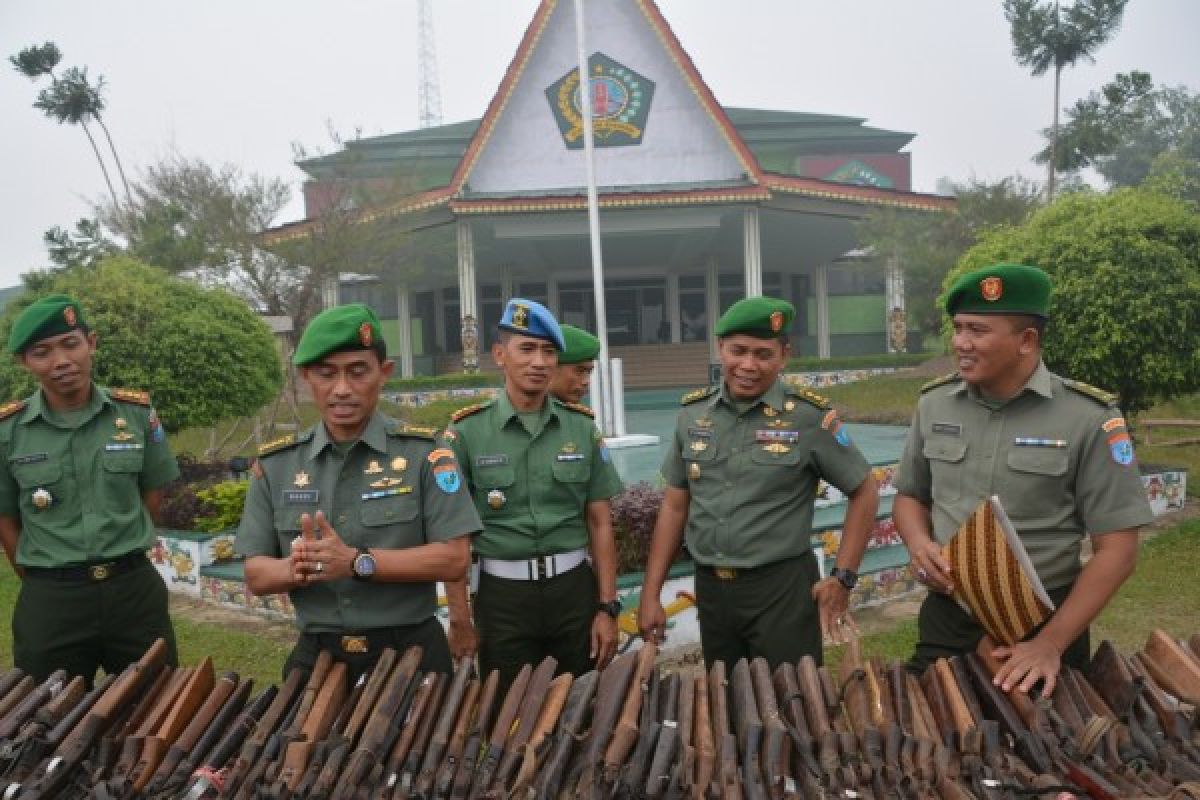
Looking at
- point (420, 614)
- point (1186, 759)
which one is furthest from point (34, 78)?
point (1186, 759)

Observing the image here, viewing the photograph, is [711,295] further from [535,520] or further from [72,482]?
[72,482]

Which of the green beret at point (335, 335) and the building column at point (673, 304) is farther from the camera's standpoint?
the building column at point (673, 304)

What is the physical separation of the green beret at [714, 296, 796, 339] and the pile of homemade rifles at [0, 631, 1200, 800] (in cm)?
113

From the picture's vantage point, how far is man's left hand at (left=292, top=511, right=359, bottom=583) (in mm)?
2029

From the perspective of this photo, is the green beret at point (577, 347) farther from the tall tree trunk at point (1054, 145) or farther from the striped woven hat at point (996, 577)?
the tall tree trunk at point (1054, 145)

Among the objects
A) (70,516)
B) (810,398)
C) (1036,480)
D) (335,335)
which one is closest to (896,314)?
(810,398)

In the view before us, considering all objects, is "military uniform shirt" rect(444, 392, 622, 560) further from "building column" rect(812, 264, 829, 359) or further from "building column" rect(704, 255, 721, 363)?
"building column" rect(812, 264, 829, 359)

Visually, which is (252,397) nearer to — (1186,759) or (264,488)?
(264,488)

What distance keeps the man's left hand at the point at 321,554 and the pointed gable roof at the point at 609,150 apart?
582 inches

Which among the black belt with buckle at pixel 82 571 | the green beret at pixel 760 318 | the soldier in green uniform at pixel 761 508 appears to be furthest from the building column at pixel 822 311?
the black belt with buckle at pixel 82 571

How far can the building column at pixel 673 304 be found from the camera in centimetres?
2197

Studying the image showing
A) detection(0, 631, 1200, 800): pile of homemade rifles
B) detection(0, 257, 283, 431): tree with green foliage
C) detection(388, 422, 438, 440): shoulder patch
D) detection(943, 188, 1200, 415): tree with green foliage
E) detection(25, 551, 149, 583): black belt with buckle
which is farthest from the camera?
detection(0, 257, 283, 431): tree with green foliage

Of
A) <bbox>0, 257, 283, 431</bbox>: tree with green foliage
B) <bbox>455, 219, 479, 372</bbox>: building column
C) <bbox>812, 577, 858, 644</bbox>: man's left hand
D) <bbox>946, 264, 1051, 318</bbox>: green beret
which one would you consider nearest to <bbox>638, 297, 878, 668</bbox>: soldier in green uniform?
<bbox>812, 577, 858, 644</bbox>: man's left hand

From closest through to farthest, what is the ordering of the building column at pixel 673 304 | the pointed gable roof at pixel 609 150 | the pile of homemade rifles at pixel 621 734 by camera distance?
the pile of homemade rifles at pixel 621 734
the pointed gable roof at pixel 609 150
the building column at pixel 673 304
